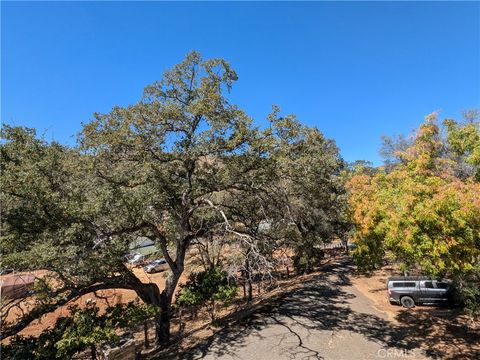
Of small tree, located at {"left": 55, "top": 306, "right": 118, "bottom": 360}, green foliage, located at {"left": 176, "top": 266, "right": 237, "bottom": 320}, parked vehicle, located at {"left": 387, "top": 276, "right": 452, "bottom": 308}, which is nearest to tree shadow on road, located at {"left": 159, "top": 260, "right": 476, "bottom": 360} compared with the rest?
green foliage, located at {"left": 176, "top": 266, "right": 237, "bottom": 320}

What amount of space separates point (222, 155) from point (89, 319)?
7239 millimetres

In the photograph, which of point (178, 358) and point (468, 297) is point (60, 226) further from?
point (468, 297)

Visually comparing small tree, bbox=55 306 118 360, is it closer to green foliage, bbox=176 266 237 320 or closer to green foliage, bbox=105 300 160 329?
green foliage, bbox=105 300 160 329

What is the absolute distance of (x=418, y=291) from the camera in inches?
666

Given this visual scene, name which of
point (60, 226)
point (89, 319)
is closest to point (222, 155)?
point (60, 226)

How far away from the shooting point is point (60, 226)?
10.2 m

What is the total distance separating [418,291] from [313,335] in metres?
7.99

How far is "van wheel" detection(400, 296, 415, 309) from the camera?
662 inches

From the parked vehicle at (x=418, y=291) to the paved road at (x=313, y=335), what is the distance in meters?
1.65

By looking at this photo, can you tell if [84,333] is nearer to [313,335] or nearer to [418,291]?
[313,335]

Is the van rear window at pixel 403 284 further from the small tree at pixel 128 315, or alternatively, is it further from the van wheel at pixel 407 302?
the small tree at pixel 128 315

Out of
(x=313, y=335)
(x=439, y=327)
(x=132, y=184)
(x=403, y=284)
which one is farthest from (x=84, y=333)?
(x=403, y=284)

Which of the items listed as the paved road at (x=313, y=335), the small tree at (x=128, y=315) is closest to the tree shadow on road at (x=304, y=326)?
the paved road at (x=313, y=335)

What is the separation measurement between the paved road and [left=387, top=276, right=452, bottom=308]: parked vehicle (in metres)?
1.65
